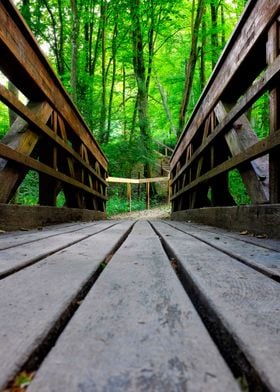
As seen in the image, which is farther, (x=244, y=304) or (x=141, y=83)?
(x=141, y=83)

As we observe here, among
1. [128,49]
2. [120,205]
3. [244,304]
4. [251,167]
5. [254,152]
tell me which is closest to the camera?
[244,304]

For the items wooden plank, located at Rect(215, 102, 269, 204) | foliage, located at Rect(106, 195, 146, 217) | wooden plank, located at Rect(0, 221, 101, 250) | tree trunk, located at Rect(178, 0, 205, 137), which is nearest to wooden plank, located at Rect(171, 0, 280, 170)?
wooden plank, located at Rect(215, 102, 269, 204)

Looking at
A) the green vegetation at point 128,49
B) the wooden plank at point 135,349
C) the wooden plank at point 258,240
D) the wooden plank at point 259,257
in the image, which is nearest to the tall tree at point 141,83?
the green vegetation at point 128,49

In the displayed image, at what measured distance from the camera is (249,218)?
2279 millimetres

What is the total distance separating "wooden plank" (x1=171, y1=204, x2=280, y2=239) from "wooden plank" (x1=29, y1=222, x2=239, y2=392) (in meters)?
1.27

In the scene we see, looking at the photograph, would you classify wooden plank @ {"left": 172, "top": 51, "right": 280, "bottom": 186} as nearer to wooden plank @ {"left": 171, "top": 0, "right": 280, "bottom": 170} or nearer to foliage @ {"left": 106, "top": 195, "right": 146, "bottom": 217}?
wooden plank @ {"left": 171, "top": 0, "right": 280, "bottom": 170}

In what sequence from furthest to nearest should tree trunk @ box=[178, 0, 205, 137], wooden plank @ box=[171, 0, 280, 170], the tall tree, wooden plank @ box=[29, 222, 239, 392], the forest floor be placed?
1. the tall tree
2. the forest floor
3. tree trunk @ box=[178, 0, 205, 137]
4. wooden plank @ box=[171, 0, 280, 170]
5. wooden plank @ box=[29, 222, 239, 392]

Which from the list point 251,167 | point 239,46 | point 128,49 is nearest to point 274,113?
point 251,167

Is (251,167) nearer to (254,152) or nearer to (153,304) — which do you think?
(254,152)

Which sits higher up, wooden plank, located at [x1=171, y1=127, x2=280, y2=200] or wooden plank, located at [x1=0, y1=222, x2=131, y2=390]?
wooden plank, located at [x1=171, y1=127, x2=280, y2=200]

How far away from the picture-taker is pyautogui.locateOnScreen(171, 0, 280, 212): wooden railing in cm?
188

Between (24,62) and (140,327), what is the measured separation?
98.8 inches

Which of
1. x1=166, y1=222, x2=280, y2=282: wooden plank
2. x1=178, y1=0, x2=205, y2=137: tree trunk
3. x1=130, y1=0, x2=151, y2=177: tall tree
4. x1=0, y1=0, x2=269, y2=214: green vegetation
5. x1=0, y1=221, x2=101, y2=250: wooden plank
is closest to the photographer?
x1=166, y1=222, x2=280, y2=282: wooden plank

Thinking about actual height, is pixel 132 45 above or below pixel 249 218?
above
